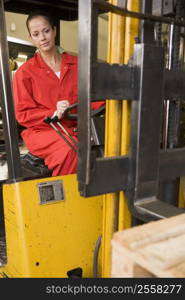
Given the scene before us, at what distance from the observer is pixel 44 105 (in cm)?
244

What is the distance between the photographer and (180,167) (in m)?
1.28

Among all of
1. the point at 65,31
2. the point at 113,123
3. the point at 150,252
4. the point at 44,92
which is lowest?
the point at 150,252

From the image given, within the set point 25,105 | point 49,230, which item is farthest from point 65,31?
point 49,230

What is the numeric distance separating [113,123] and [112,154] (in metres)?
0.13

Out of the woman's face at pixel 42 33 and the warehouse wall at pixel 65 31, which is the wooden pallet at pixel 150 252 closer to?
the woman's face at pixel 42 33

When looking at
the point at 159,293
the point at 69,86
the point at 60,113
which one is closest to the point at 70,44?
the point at 69,86

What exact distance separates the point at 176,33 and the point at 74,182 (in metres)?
0.97

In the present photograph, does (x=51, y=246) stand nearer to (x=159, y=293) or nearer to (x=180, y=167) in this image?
(x=180, y=167)

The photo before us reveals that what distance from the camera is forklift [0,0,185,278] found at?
1.04 metres

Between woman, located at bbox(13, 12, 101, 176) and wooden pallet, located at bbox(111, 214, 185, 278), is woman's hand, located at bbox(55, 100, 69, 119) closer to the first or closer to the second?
woman, located at bbox(13, 12, 101, 176)

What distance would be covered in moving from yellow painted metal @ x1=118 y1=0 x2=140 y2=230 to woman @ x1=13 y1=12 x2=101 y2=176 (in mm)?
841

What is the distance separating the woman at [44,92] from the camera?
7.24 feet

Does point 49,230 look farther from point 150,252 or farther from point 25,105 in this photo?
point 150,252

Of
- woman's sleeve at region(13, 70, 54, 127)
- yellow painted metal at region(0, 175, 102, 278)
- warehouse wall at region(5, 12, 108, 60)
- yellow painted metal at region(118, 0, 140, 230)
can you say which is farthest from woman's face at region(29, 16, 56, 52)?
warehouse wall at region(5, 12, 108, 60)
